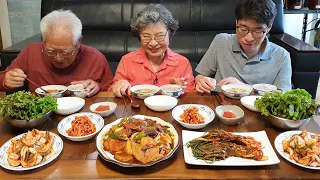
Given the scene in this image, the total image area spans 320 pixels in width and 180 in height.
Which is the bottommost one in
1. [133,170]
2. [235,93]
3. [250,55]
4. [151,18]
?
[133,170]

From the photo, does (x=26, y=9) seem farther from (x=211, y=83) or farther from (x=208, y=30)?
(x=211, y=83)

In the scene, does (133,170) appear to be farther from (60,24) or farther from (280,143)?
(60,24)

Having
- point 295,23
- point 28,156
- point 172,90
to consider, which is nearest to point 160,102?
point 172,90

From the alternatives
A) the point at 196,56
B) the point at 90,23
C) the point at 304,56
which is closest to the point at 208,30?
the point at 196,56

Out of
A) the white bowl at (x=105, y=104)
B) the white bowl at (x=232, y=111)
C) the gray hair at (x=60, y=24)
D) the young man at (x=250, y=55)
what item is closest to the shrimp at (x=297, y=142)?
the white bowl at (x=232, y=111)

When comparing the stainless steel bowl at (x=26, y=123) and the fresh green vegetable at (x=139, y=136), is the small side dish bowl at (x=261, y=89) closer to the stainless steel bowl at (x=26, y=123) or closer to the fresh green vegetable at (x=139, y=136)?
the fresh green vegetable at (x=139, y=136)

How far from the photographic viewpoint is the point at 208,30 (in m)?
3.09

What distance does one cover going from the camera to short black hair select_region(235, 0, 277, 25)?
5.56ft

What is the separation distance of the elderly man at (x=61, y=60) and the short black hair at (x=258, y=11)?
0.95 m

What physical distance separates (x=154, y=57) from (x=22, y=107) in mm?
935

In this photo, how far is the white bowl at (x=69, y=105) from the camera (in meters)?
1.38

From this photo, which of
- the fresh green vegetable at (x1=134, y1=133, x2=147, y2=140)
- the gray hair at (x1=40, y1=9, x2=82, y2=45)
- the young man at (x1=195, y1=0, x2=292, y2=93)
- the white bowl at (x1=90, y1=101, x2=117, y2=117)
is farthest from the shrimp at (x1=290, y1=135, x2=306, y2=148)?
the gray hair at (x1=40, y1=9, x2=82, y2=45)

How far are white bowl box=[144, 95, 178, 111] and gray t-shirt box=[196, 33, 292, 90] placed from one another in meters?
0.64

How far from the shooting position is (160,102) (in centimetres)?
153
